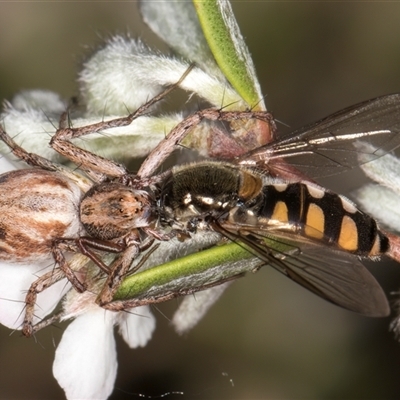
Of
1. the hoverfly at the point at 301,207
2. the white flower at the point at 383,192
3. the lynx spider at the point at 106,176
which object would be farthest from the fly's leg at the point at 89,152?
the white flower at the point at 383,192

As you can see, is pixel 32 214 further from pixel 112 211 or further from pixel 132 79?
pixel 132 79

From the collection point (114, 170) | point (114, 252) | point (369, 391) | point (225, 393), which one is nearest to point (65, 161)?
point (114, 170)

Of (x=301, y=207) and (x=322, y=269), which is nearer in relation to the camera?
(x=322, y=269)

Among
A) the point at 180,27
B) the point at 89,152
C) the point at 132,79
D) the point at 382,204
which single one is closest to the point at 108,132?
the point at 89,152

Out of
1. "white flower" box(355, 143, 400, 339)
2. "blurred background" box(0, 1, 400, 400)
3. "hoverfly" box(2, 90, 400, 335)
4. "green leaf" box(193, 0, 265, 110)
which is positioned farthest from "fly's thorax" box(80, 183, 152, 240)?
"blurred background" box(0, 1, 400, 400)

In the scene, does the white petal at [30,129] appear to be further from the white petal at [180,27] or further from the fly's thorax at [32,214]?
the white petal at [180,27]

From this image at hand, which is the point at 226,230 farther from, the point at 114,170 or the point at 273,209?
the point at 114,170
